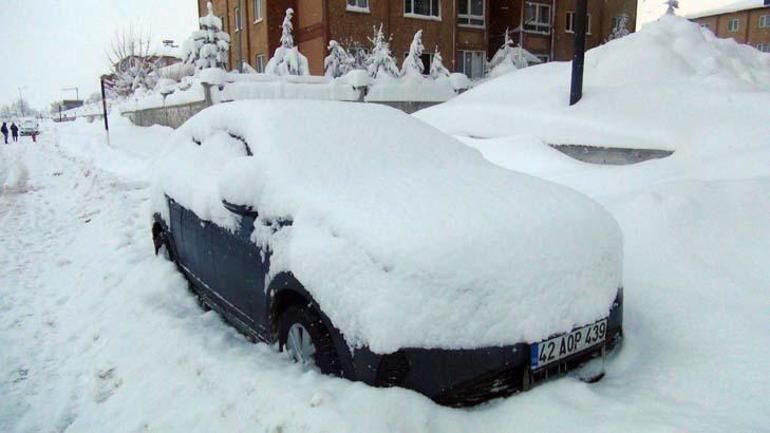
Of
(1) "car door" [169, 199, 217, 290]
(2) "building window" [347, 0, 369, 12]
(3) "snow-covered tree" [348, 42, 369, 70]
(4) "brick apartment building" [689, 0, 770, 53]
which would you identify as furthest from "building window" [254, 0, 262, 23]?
(4) "brick apartment building" [689, 0, 770, 53]

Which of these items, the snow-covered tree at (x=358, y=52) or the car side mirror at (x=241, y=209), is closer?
the car side mirror at (x=241, y=209)

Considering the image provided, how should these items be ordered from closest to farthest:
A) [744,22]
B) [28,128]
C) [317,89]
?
[317,89], [28,128], [744,22]

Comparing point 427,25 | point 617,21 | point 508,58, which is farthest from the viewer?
point 617,21

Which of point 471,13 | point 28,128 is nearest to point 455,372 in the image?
point 471,13

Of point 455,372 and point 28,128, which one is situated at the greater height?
point 28,128

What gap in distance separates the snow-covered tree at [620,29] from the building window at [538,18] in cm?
443

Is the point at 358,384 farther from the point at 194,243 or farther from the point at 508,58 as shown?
the point at 508,58

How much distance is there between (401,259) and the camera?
2357mm

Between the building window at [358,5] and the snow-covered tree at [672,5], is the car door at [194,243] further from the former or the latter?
the snow-covered tree at [672,5]

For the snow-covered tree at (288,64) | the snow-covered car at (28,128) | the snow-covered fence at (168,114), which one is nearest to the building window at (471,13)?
the snow-covered tree at (288,64)

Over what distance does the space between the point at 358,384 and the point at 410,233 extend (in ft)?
2.41

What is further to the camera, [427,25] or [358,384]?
[427,25]

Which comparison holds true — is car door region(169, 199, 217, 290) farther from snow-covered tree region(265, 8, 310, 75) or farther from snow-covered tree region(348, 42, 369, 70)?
snow-covered tree region(348, 42, 369, 70)

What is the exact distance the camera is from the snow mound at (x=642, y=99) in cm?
750
